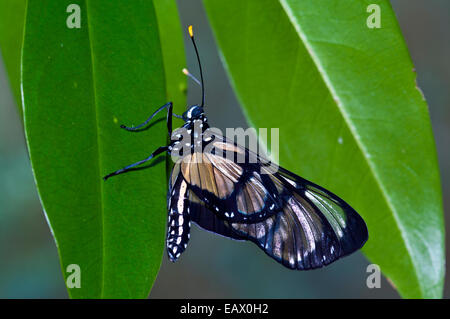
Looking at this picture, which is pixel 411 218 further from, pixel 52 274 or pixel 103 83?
pixel 52 274

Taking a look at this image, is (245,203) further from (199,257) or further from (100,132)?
(199,257)

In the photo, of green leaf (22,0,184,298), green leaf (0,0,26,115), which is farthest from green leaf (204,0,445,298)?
green leaf (0,0,26,115)

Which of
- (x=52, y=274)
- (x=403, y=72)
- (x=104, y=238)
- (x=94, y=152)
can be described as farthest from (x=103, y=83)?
(x=52, y=274)

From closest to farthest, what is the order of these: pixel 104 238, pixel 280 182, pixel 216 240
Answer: pixel 104 238 → pixel 280 182 → pixel 216 240

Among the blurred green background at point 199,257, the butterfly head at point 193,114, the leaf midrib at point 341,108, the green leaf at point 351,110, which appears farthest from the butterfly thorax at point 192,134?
the blurred green background at point 199,257

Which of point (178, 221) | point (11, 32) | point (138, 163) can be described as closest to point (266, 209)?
point (178, 221)

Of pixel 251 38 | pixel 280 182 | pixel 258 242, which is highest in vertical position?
pixel 251 38
